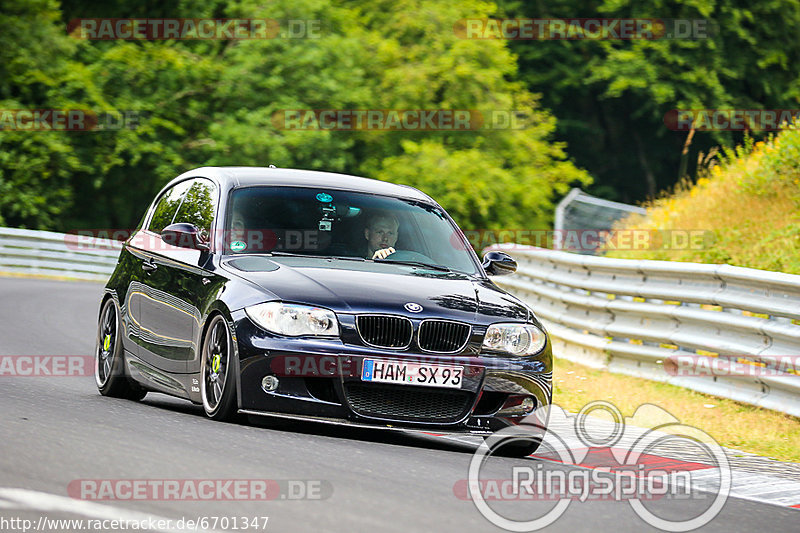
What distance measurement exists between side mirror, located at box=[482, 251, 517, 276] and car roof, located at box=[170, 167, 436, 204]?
60 cm

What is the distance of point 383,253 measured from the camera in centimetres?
904

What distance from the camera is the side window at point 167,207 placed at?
33.1 feet

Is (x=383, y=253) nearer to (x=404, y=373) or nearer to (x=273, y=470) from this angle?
(x=404, y=373)

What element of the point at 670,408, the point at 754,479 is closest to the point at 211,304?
the point at 754,479

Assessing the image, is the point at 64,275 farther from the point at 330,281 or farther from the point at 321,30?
the point at 330,281

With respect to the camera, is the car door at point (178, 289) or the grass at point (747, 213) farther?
the grass at point (747, 213)

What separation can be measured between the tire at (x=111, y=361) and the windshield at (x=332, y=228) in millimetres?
1628
